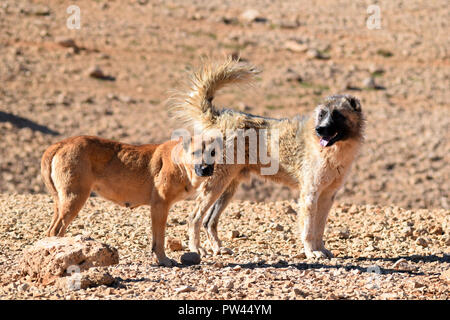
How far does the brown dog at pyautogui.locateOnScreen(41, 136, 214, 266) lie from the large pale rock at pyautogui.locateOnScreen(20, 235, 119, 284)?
102cm

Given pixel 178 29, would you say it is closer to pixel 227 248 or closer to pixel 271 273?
pixel 227 248

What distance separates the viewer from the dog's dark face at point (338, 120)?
9.88 meters

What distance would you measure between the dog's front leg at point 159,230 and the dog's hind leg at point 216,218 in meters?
1.15

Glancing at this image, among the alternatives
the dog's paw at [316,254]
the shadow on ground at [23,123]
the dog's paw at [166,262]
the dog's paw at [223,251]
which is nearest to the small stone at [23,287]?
the dog's paw at [166,262]

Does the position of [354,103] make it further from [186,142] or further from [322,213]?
[186,142]

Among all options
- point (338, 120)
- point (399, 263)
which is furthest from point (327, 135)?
point (399, 263)

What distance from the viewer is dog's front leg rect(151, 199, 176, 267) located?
29.9 ft

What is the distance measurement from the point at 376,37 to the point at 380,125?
6.80m

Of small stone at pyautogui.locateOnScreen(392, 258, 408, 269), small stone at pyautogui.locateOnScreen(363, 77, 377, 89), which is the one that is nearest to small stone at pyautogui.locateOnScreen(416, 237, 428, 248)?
small stone at pyautogui.locateOnScreen(392, 258, 408, 269)

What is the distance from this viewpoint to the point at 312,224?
10062mm

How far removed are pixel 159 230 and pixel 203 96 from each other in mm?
2425

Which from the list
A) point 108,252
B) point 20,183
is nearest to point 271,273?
point 108,252

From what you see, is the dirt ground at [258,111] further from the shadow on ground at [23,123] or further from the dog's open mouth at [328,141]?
the dog's open mouth at [328,141]

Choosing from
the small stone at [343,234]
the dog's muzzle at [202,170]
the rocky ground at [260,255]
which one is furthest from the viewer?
the small stone at [343,234]
